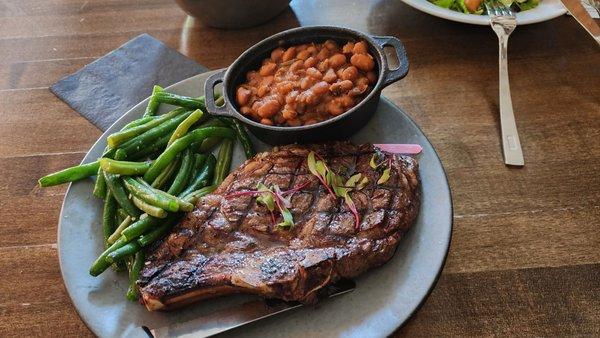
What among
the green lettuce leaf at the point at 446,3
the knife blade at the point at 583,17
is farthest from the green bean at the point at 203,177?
the knife blade at the point at 583,17

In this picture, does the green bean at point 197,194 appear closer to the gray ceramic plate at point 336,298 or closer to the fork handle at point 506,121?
the gray ceramic plate at point 336,298

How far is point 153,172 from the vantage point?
7.91 feet

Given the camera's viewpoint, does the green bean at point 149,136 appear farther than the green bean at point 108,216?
Yes

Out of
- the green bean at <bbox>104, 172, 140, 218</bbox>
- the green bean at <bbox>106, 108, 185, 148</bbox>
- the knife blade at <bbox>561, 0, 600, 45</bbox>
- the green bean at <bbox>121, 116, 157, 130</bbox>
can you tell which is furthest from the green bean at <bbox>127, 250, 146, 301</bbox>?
the knife blade at <bbox>561, 0, 600, 45</bbox>

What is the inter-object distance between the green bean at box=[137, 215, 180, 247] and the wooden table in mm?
482

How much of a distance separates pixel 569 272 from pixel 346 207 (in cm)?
99

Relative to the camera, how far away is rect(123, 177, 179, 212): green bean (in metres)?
2.14

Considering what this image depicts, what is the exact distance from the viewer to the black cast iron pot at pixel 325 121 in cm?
231

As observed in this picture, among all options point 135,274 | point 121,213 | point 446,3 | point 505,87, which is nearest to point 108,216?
point 121,213

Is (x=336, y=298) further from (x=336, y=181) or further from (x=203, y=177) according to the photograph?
(x=203, y=177)

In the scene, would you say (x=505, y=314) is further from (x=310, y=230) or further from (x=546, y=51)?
(x=546, y=51)

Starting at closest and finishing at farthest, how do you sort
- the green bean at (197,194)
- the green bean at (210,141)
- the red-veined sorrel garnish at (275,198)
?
1. the red-veined sorrel garnish at (275,198)
2. the green bean at (197,194)
3. the green bean at (210,141)

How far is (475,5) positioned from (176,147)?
6.46 feet

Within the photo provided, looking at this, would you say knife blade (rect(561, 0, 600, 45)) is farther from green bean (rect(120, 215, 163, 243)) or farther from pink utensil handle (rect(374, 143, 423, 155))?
green bean (rect(120, 215, 163, 243))
